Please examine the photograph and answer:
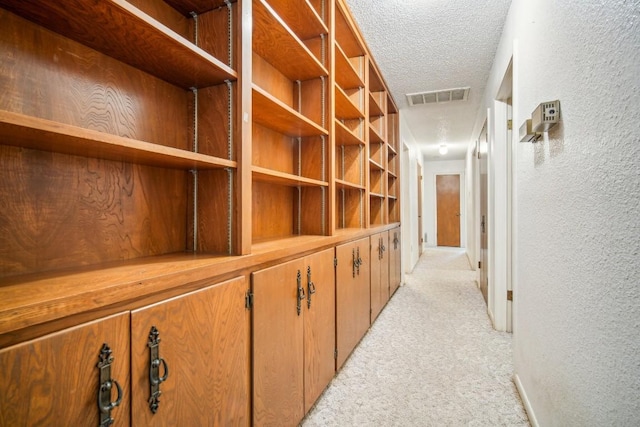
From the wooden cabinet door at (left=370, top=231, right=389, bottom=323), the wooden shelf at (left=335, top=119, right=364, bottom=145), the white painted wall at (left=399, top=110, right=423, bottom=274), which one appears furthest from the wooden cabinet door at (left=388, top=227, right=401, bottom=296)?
the wooden shelf at (left=335, top=119, right=364, bottom=145)

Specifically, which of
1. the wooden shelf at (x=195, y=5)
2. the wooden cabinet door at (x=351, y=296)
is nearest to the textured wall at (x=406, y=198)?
the wooden cabinet door at (x=351, y=296)

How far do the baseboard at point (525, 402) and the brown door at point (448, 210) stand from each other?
6.95 metres

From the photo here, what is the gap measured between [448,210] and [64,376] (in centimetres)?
883

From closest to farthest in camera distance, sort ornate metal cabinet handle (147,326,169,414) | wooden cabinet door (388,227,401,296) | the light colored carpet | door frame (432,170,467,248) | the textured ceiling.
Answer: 1. ornate metal cabinet handle (147,326,169,414)
2. the light colored carpet
3. the textured ceiling
4. wooden cabinet door (388,227,401,296)
5. door frame (432,170,467,248)

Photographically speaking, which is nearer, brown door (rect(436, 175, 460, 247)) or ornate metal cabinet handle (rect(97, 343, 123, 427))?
ornate metal cabinet handle (rect(97, 343, 123, 427))

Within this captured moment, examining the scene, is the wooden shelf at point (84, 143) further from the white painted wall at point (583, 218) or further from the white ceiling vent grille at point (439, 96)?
the white ceiling vent grille at point (439, 96)

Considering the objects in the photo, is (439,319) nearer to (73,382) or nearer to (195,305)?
(195,305)

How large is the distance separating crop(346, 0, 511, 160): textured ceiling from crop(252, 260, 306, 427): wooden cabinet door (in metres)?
1.96

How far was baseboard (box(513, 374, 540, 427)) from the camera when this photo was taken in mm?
1482

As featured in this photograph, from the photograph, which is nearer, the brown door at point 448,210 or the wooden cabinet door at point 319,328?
the wooden cabinet door at point 319,328

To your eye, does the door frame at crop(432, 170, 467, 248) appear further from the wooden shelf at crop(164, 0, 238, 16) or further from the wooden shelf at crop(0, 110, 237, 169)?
the wooden shelf at crop(0, 110, 237, 169)

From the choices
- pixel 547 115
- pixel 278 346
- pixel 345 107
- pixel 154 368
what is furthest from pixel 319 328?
pixel 345 107

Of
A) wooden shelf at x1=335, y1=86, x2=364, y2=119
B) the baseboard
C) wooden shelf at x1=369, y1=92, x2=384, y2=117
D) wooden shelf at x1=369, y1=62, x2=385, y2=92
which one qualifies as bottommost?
the baseboard

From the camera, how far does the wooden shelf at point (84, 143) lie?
24.3 inches
